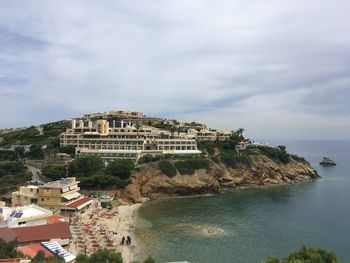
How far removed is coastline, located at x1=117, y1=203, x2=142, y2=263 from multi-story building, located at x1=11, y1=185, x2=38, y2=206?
11489 mm

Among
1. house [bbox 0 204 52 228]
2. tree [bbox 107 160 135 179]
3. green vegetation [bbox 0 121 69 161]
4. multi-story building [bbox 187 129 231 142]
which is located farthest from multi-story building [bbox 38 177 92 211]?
multi-story building [bbox 187 129 231 142]

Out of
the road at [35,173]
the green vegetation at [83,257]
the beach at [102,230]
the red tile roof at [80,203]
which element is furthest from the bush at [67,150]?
the green vegetation at [83,257]

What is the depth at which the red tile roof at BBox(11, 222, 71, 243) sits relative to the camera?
32781mm

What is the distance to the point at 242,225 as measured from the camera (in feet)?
157

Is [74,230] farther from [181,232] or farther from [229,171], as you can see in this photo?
[229,171]

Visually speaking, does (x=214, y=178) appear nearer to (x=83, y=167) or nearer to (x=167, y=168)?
(x=167, y=168)

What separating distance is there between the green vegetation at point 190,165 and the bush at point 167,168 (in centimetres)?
145

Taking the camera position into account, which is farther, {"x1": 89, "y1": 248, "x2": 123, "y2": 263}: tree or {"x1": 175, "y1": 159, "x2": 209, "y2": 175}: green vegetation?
{"x1": 175, "y1": 159, "x2": 209, "y2": 175}: green vegetation

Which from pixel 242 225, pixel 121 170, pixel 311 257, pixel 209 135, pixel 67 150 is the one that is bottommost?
pixel 242 225

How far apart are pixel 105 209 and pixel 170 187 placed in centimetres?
1824

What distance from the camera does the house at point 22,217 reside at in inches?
1419

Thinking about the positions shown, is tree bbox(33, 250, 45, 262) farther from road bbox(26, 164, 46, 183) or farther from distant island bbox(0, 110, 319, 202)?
road bbox(26, 164, 46, 183)

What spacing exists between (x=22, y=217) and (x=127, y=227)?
1276cm

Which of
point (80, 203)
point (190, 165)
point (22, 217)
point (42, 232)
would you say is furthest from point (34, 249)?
point (190, 165)
